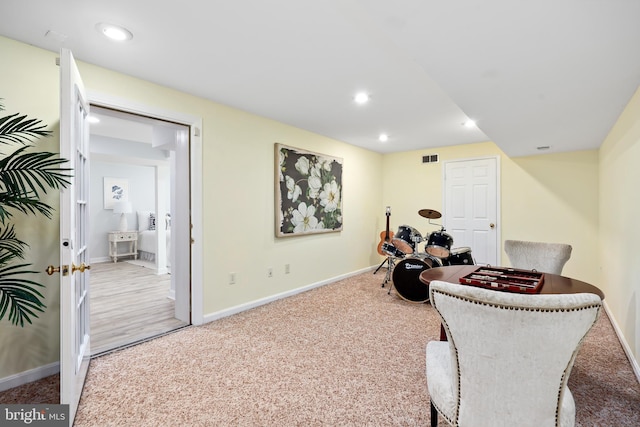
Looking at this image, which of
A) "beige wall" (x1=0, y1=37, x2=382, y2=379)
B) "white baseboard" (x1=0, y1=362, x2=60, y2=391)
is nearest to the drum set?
"beige wall" (x1=0, y1=37, x2=382, y2=379)

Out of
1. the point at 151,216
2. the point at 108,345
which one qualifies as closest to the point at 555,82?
the point at 108,345

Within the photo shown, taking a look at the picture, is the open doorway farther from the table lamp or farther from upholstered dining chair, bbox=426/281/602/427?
upholstered dining chair, bbox=426/281/602/427

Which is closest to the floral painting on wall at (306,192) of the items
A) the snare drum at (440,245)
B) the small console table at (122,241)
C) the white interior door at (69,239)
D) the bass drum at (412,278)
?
the bass drum at (412,278)

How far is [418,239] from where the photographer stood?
4.06m

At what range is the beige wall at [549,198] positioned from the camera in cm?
433

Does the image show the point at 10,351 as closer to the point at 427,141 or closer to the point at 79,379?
the point at 79,379

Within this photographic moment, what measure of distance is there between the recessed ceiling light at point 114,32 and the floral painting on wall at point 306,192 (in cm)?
202

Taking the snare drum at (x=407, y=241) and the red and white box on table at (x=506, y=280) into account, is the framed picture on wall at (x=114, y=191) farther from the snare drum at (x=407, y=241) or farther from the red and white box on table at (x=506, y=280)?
the red and white box on table at (x=506, y=280)

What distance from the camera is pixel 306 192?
14.0 feet

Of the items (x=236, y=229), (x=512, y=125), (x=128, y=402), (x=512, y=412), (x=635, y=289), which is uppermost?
(x=512, y=125)

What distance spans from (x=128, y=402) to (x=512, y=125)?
3.88m

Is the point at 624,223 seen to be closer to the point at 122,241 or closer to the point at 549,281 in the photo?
the point at 549,281

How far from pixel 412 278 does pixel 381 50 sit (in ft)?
8.53

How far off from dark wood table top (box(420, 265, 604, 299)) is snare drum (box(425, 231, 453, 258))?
3.71 ft
